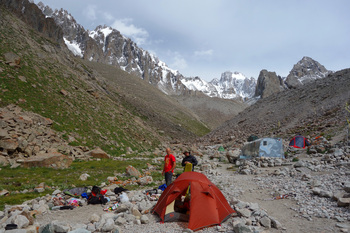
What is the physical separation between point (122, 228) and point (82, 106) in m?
28.4

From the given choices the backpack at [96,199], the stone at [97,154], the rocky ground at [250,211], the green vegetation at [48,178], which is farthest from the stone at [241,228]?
the stone at [97,154]

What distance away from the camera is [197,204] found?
8414mm

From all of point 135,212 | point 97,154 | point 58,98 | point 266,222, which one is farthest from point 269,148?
point 58,98

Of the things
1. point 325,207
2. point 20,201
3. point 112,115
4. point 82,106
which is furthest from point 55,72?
point 325,207

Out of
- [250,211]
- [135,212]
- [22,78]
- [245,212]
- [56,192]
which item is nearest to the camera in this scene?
[245,212]

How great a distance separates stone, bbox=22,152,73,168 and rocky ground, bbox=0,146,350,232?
6443 mm

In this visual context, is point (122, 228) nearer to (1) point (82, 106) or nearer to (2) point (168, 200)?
(2) point (168, 200)

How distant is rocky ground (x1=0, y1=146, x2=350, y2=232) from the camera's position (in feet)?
24.9

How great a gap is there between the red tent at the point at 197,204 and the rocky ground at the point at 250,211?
30 centimetres

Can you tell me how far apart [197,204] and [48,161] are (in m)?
14.5

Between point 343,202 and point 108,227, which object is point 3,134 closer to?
point 108,227

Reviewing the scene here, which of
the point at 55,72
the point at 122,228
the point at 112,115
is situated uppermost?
the point at 55,72

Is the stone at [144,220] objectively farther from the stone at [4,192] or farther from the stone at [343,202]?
the stone at [4,192]

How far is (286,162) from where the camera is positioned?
1945 cm
